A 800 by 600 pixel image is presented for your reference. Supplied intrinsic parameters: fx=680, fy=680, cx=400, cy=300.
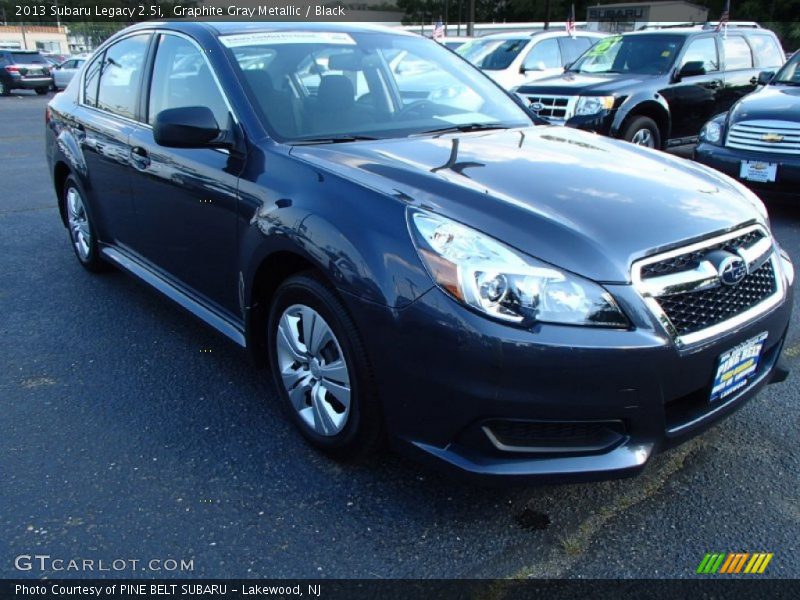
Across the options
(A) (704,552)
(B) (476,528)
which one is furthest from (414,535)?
(A) (704,552)

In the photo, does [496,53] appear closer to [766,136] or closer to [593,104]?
[593,104]

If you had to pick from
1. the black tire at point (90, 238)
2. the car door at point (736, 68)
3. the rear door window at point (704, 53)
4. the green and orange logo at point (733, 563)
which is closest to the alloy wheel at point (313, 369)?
the green and orange logo at point (733, 563)

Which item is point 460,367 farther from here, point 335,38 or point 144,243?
point 144,243

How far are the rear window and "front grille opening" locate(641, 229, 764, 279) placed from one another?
28669 mm

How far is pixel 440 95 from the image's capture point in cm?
357

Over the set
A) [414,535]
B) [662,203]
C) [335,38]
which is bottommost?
[414,535]

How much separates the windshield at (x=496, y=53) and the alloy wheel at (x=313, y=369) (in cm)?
968

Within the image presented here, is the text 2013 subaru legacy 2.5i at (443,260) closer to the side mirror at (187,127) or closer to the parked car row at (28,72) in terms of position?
the side mirror at (187,127)

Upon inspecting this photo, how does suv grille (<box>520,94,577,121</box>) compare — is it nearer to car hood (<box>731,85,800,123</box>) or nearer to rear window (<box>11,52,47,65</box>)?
car hood (<box>731,85,800,123</box>)

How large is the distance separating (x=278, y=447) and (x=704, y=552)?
1.60 m

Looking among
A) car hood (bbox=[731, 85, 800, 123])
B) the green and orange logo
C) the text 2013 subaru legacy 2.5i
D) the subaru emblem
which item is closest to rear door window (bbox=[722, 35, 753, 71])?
car hood (bbox=[731, 85, 800, 123])

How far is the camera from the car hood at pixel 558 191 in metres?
2.11

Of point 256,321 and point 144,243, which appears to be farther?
point 144,243
